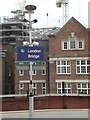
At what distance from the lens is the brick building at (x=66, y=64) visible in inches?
1725

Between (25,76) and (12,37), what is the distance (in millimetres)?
18376

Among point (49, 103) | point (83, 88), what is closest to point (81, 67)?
point (83, 88)

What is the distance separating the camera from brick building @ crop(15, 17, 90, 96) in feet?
144

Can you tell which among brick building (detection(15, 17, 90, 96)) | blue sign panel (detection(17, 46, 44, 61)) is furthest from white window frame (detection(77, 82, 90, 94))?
blue sign panel (detection(17, 46, 44, 61))

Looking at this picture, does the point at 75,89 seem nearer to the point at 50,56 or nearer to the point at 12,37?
the point at 50,56

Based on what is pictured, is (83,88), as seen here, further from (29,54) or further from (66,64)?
(29,54)

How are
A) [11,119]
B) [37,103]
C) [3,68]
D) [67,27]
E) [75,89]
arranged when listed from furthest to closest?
[3,68]
[67,27]
[75,89]
[37,103]
[11,119]

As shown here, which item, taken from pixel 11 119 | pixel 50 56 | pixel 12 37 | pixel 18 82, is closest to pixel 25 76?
pixel 18 82

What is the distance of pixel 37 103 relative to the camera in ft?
78.6

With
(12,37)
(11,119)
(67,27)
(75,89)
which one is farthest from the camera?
(12,37)

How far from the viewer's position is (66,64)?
1738 inches

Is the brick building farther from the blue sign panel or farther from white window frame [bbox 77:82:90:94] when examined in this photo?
the blue sign panel

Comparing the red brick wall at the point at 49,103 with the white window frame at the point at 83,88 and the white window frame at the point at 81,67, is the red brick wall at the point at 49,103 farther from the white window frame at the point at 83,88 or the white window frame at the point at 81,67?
the white window frame at the point at 81,67

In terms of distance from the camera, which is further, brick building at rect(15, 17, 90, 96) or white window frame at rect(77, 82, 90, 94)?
brick building at rect(15, 17, 90, 96)
